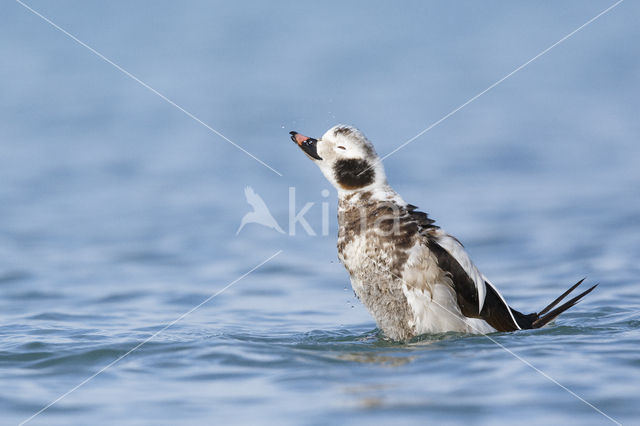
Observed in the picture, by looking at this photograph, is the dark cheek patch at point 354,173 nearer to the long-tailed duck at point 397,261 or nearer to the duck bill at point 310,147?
the long-tailed duck at point 397,261

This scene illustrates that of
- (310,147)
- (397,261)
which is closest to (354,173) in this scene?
(310,147)

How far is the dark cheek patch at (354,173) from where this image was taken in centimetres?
663

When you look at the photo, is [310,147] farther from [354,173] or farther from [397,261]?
[397,261]

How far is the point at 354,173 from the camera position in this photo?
6.63 meters

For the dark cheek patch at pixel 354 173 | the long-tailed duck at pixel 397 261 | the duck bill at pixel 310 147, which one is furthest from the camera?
the duck bill at pixel 310 147

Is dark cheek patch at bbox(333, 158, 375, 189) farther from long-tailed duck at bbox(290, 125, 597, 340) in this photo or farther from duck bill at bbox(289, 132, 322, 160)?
duck bill at bbox(289, 132, 322, 160)

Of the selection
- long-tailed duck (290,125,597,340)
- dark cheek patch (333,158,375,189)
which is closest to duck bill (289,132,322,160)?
long-tailed duck (290,125,597,340)

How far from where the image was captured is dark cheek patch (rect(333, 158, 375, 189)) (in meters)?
6.63

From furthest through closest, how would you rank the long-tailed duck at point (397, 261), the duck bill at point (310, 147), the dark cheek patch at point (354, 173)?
the duck bill at point (310, 147) → the dark cheek patch at point (354, 173) → the long-tailed duck at point (397, 261)

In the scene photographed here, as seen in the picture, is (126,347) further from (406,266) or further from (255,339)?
(406,266)

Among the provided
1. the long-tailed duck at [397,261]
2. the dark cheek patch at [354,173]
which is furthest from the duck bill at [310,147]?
the dark cheek patch at [354,173]

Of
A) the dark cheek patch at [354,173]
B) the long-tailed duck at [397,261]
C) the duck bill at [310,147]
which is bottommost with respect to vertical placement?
the long-tailed duck at [397,261]

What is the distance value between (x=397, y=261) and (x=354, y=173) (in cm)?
70

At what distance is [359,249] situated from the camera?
21.0ft
